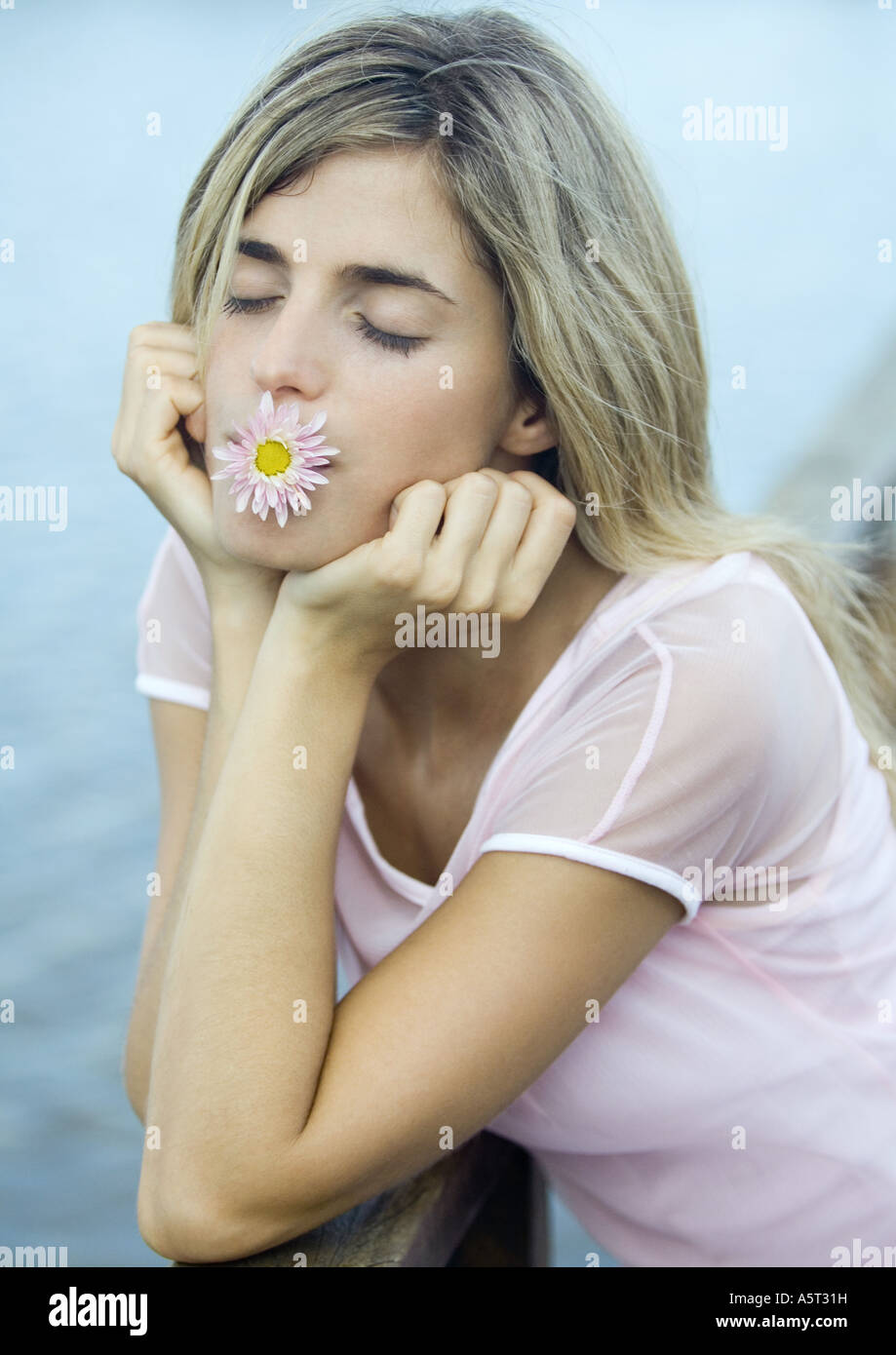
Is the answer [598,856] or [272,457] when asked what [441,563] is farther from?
[598,856]

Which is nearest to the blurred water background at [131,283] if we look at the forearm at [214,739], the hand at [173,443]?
the forearm at [214,739]

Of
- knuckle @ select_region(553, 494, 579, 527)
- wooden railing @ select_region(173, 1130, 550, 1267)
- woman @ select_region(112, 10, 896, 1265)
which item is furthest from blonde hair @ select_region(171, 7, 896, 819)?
wooden railing @ select_region(173, 1130, 550, 1267)

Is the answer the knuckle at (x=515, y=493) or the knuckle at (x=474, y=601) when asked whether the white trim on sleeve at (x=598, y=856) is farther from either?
the knuckle at (x=515, y=493)

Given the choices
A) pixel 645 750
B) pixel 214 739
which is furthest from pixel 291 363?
pixel 645 750

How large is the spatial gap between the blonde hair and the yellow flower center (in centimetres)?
22

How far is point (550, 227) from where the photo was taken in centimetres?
147

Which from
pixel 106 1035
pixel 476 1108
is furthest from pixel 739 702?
pixel 106 1035

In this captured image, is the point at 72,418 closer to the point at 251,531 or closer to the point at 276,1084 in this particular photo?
the point at 251,531

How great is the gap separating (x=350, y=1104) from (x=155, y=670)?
2.66ft

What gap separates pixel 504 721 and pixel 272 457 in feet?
1.66

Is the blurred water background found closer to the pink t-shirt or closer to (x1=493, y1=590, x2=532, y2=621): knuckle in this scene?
the pink t-shirt

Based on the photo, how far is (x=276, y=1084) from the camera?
1229mm

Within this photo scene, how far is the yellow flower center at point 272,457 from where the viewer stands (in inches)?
54.7

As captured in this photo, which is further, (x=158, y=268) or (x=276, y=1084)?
(x=158, y=268)
